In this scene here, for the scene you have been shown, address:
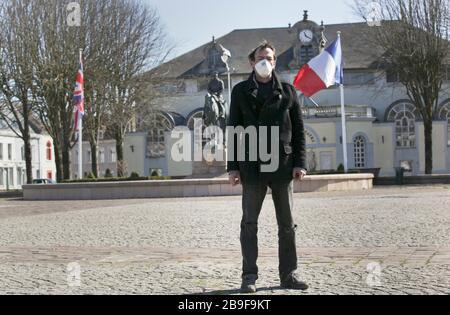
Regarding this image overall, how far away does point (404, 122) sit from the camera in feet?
188

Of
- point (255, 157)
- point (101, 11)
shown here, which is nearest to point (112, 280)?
point (255, 157)

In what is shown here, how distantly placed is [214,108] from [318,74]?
5.20 meters

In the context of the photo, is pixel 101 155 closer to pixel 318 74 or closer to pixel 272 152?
pixel 318 74

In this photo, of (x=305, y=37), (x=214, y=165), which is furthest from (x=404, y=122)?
(x=214, y=165)

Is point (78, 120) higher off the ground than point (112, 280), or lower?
higher

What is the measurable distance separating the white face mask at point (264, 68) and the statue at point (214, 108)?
2399cm

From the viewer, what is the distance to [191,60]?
61406mm

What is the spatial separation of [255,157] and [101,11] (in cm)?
3584

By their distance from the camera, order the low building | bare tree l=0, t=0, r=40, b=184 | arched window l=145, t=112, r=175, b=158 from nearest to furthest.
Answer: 1. bare tree l=0, t=0, r=40, b=184
2. arched window l=145, t=112, r=175, b=158
3. the low building

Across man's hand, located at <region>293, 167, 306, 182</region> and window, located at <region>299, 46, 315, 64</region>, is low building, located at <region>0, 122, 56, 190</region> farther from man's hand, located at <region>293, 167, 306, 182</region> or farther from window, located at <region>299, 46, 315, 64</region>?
man's hand, located at <region>293, 167, 306, 182</region>

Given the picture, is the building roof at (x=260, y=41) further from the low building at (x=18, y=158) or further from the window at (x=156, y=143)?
the low building at (x=18, y=158)

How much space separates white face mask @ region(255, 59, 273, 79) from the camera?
583cm

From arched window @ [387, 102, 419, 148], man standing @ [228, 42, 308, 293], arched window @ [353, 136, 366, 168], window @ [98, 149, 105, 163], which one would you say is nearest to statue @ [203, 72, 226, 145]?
man standing @ [228, 42, 308, 293]
